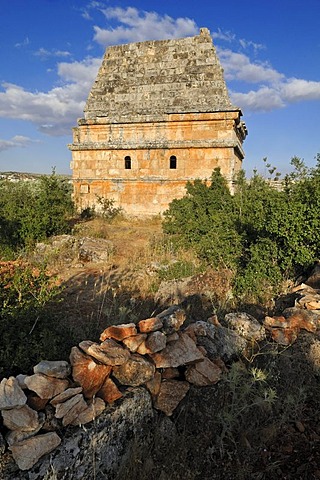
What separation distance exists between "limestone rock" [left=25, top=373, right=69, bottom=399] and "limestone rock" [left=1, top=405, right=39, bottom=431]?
0.14 meters

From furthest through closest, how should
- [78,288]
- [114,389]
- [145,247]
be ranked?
[145,247] < [78,288] < [114,389]

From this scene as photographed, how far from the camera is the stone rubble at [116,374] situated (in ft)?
7.12

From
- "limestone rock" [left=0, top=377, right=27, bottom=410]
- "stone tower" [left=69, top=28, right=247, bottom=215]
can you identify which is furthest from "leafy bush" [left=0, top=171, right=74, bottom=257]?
"limestone rock" [left=0, top=377, right=27, bottom=410]

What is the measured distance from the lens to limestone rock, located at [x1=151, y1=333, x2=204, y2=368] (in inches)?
121

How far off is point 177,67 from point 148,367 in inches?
583

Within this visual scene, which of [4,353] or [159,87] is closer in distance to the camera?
[4,353]

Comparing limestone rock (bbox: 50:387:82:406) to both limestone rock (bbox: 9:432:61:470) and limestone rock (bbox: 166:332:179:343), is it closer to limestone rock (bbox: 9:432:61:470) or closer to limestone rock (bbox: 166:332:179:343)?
limestone rock (bbox: 9:432:61:470)

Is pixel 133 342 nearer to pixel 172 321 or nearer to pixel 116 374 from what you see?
pixel 116 374

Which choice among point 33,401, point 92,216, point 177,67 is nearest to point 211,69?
point 177,67

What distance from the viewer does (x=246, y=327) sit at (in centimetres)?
418

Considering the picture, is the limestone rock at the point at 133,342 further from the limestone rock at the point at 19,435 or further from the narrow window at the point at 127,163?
the narrow window at the point at 127,163

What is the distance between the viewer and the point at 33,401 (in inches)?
91.0

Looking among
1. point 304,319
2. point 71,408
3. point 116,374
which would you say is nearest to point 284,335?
point 304,319

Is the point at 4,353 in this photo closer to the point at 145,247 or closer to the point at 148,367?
the point at 148,367
